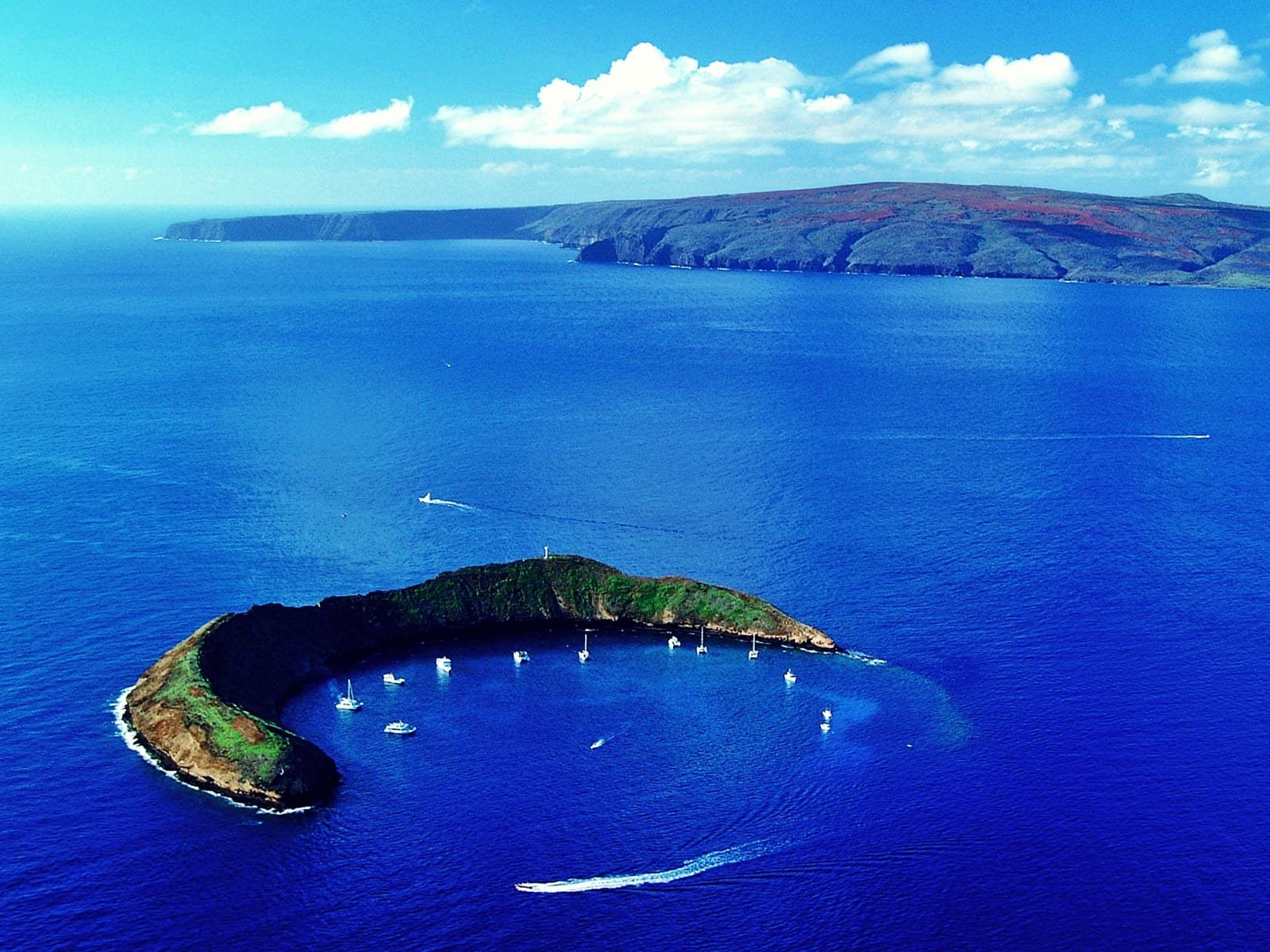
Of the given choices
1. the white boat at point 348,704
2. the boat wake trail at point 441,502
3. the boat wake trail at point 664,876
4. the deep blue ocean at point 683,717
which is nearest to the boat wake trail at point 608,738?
the deep blue ocean at point 683,717

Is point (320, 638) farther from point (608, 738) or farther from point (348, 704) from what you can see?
point (608, 738)

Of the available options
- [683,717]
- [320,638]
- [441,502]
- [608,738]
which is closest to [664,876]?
[608,738]

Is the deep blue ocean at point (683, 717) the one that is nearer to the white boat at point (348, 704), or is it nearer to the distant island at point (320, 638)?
the white boat at point (348, 704)

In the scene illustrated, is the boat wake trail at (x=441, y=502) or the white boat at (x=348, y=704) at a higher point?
the boat wake trail at (x=441, y=502)

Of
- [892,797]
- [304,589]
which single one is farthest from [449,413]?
[892,797]

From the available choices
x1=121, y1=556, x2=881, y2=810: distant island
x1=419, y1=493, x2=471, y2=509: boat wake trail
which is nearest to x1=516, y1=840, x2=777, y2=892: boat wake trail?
x1=121, y1=556, x2=881, y2=810: distant island

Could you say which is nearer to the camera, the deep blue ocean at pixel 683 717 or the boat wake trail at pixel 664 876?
the deep blue ocean at pixel 683 717
